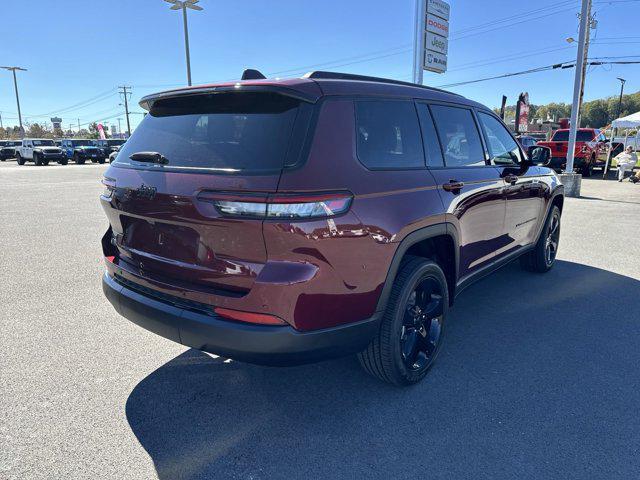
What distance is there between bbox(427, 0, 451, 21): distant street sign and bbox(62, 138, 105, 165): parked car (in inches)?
1259

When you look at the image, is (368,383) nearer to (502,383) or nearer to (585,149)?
(502,383)

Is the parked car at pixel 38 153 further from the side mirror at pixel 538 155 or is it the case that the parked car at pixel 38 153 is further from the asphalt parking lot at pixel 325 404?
the side mirror at pixel 538 155

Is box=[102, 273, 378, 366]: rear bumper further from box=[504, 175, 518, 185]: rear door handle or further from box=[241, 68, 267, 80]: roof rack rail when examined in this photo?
box=[504, 175, 518, 185]: rear door handle

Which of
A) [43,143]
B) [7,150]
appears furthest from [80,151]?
[7,150]

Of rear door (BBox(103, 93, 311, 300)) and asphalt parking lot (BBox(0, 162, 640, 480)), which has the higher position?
rear door (BBox(103, 93, 311, 300))

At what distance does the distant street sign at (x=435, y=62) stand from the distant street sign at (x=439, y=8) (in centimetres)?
93

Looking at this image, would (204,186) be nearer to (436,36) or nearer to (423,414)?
(423,414)

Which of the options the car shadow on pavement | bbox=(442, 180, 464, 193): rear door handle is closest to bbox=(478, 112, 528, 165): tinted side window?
bbox=(442, 180, 464, 193): rear door handle

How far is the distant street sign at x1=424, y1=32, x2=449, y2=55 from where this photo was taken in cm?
1100

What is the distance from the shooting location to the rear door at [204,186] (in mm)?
2096

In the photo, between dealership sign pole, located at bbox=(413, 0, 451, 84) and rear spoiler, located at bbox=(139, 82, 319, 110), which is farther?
dealership sign pole, located at bbox=(413, 0, 451, 84)

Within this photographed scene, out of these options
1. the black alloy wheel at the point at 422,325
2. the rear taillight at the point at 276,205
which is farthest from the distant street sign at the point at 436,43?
the rear taillight at the point at 276,205

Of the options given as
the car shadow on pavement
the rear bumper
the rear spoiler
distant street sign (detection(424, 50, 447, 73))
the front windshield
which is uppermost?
distant street sign (detection(424, 50, 447, 73))

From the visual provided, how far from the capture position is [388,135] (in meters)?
2.67
